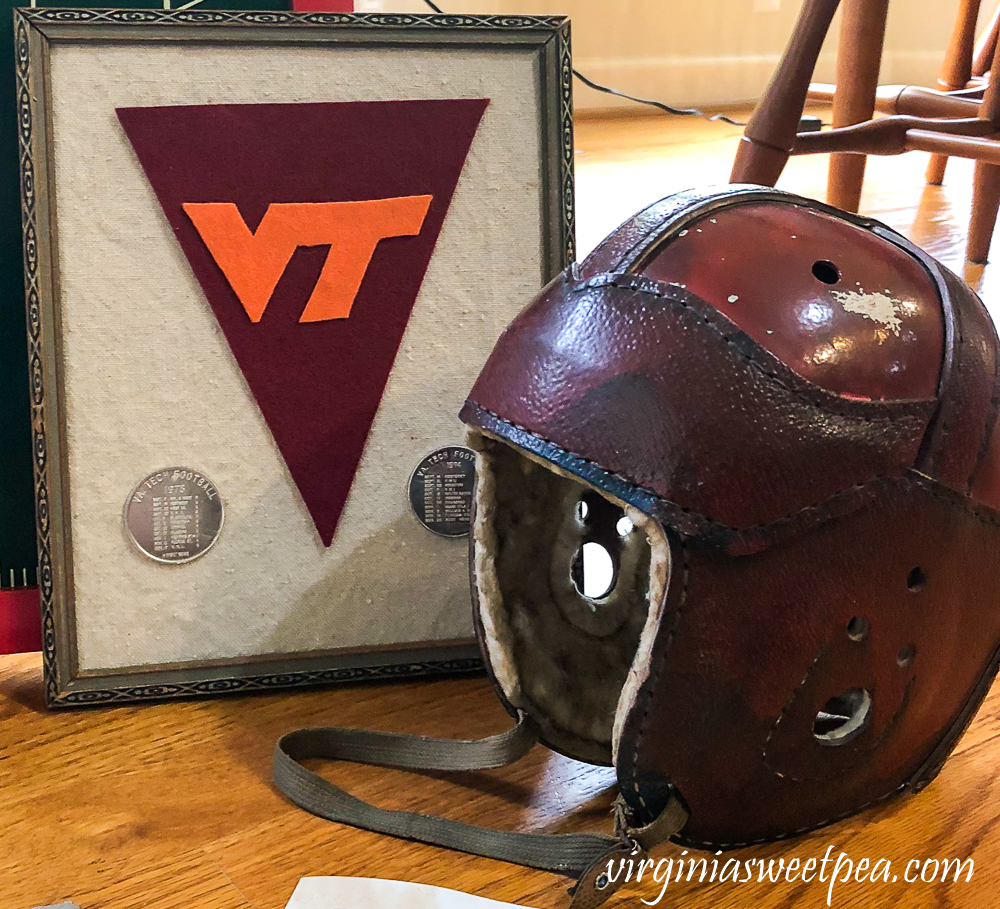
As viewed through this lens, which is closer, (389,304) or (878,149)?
(389,304)

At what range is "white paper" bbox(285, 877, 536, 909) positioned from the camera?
2.38ft

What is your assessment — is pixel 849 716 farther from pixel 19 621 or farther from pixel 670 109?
pixel 670 109

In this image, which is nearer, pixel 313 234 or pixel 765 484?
pixel 765 484

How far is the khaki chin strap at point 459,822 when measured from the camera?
2.33 feet

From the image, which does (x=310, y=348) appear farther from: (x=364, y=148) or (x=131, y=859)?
(x=131, y=859)

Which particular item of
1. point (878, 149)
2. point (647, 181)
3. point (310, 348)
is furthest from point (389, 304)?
point (647, 181)

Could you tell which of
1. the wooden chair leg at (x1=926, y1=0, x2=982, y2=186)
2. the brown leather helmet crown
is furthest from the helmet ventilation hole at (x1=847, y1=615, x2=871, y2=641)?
the wooden chair leg at (x1=926, y1=0, x2=982, y2=186)

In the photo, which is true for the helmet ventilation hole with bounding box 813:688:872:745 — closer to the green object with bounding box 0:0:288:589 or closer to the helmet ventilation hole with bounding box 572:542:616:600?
the helmet ventilation hole with bounding box 572:542:616:600

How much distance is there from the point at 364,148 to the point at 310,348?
167mm

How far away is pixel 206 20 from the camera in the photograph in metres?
0.90

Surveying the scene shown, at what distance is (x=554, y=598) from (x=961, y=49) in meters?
2.12

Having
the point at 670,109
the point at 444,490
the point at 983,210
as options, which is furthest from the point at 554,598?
the point at 670,109

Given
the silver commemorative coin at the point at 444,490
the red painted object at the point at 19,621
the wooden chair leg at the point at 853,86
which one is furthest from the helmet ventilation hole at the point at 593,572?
the wooden chair leg at the point at 853,86

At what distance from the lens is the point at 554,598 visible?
0.93 metres
